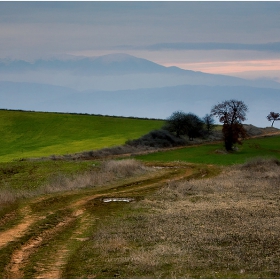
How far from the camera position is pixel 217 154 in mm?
71125

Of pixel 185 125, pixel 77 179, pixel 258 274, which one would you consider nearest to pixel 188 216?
pixel 258 274

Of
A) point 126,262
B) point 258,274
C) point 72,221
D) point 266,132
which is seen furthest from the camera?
point 266,132

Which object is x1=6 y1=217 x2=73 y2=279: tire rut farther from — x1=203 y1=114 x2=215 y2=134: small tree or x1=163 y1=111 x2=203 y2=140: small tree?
x1=203 y1=114 x2=215 y2=134: small tree

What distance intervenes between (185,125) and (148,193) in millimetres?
56834

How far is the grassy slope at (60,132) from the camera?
7575 centimetres

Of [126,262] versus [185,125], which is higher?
[185,125]

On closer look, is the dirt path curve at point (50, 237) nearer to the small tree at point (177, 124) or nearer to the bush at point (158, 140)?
the bush at point (158, 140)

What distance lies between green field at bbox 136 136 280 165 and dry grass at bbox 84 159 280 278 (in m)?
28.3

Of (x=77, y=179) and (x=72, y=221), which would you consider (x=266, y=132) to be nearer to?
(x=77, y=179)

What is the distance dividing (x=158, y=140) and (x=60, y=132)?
20210mm

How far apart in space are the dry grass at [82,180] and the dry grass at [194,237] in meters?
7.08

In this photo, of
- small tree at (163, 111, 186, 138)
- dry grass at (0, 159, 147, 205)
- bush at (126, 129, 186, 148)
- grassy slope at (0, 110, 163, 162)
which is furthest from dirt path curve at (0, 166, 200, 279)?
small tree at (163, 111, 186, 138)

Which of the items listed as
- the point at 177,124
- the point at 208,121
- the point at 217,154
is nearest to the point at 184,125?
the point at 177,124

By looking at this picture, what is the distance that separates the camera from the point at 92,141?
8281cm
